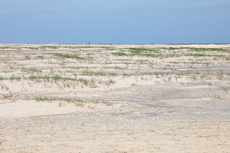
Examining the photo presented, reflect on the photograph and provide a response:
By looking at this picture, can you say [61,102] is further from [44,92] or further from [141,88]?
[141,88]

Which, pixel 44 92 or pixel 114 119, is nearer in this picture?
pixel 114 119

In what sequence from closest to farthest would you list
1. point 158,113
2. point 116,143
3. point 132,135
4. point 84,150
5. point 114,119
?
point 84,150 < point 116,143 < point 132,135 < point 114,119 < point 158,113

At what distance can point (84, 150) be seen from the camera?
587 centimetres

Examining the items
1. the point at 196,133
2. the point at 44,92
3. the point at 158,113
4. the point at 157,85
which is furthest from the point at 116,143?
the point at 157,85

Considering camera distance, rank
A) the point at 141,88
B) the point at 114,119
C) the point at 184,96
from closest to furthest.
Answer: the point at 114,119 < the point at 184,96 < the point at 141,88

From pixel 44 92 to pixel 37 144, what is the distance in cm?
768

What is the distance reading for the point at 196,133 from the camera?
7023 mm

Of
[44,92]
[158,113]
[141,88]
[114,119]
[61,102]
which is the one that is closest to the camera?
[114,119]

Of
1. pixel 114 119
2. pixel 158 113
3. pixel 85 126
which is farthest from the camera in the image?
pixel 158 113

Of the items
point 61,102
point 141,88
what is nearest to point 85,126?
point 61,102

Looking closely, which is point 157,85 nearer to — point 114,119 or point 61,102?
point 61,102

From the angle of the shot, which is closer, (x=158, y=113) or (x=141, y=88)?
(x=158, y=113)

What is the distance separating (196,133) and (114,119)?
2462 mm

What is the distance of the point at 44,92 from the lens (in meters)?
13.8
